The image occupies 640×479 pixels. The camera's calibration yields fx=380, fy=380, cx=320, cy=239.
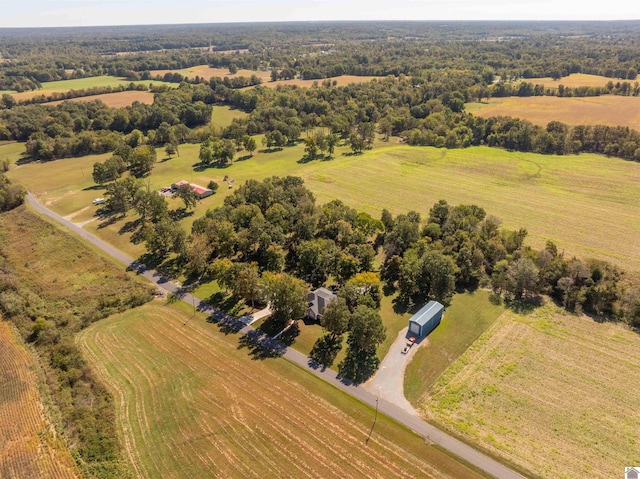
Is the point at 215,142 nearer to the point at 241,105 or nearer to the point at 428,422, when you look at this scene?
the point at 241,105

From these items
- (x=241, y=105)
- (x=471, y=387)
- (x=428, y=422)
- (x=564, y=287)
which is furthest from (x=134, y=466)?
(x=241, y=105)

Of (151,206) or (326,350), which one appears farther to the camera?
(151,206)

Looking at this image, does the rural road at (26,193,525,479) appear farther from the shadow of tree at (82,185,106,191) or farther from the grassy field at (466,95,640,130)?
the grassy field at (466,95,640,130)

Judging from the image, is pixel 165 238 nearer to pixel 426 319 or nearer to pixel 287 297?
pixel 287 297

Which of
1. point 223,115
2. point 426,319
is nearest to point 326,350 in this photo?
point 426,319

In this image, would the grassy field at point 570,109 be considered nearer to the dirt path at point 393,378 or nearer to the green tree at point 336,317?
the dirt path at point 393,378

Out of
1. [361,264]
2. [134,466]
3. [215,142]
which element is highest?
[215,142]
